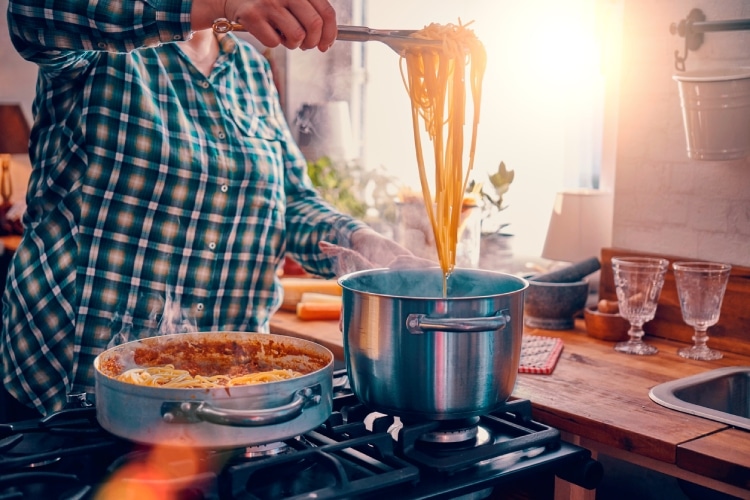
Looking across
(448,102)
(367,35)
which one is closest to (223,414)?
(367,35)

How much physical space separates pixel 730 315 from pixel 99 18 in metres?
1.56

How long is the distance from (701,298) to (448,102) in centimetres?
87

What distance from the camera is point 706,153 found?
78.1 inches

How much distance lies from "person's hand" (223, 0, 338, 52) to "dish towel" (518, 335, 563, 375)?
0.82m

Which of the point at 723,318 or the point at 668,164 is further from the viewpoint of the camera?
the point at 668,164

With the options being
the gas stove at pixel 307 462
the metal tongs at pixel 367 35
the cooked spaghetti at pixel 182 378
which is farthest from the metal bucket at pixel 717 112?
the cooked spaghetti at pixel 182 378

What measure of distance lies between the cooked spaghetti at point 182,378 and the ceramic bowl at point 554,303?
1113mm

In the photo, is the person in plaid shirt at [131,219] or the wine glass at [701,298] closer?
the person in plaid shirt at [131,219]

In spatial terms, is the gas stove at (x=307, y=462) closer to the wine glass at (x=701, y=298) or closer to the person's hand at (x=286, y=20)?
the person's hand at (x=286, y=20)

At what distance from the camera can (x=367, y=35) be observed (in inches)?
50.7

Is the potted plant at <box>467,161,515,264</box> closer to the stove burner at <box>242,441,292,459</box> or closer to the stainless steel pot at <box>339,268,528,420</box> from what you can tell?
the stainless steel pot at <box>339,268,528,420</box>

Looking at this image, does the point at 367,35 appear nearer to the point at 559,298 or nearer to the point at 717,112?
the point at 717,112

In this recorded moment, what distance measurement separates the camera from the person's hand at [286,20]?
132cm

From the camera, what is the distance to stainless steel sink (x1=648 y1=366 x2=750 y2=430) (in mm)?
1677
